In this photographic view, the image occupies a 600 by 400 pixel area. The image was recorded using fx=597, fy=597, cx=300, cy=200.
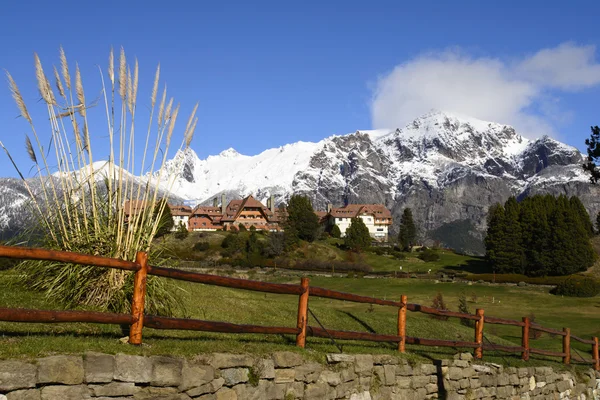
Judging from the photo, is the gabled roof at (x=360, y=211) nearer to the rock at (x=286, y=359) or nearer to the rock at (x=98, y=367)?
the rock at (x=286, y=359)

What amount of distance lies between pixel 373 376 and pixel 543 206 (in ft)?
293

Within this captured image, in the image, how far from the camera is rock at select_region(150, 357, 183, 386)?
258 inches

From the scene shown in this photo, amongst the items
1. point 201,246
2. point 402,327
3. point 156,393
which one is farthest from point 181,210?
point 156,393

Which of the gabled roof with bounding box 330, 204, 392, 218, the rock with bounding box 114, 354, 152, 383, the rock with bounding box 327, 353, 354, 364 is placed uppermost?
the gabled roof with bounding box 330, 204, 392, 218

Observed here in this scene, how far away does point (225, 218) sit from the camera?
130 meters

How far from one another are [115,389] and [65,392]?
1.76ft

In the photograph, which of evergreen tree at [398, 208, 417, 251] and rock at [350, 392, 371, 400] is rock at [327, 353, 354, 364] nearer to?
rock at [350, 392, 371, 400]

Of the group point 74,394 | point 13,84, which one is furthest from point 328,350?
point 13,84

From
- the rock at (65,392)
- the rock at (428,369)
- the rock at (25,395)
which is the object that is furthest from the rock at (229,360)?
the rock at (428,369)

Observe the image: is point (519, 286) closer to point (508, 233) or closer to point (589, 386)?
point (508, 233)

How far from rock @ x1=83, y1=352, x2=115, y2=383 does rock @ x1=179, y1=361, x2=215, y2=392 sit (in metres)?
0.91

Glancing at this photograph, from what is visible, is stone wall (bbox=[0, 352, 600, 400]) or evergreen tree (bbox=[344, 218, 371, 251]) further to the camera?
evergreen tree (bbox=[344, 218, 371, 251])

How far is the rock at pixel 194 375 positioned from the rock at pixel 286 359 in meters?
1.30

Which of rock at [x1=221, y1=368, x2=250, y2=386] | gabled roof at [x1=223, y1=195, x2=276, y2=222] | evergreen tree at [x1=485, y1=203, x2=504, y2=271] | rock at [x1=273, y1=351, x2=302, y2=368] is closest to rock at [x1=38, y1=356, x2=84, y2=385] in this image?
rock at [x1=221, y1=368, x2=250, y2=386]
